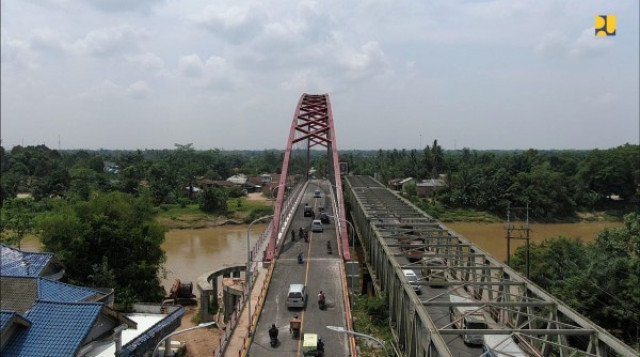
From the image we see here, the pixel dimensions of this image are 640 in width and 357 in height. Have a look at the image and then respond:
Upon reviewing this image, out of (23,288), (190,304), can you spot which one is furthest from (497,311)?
(190,304)

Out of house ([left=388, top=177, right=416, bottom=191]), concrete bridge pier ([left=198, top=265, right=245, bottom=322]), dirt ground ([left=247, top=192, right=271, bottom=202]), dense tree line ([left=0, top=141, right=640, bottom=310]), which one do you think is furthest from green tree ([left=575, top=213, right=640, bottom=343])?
dirt ground ([left=247, top=192, right=271, bottom=202])

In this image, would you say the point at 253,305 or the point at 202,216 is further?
the point at 202,216

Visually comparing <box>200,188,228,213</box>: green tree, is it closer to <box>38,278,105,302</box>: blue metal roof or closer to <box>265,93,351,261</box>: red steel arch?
<box>265,93,351,261</box>: red steel arch

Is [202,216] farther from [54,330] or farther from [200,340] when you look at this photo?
[54,330]

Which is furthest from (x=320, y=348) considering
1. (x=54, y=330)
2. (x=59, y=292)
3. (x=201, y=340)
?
(x=201, y=340)

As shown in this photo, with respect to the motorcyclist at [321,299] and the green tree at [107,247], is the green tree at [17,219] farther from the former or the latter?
the motorcyclist at [321,299]

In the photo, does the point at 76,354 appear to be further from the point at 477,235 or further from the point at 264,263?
the point at 477,235

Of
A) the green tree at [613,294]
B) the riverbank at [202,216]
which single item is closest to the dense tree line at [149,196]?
the riverbank at [202,216]
